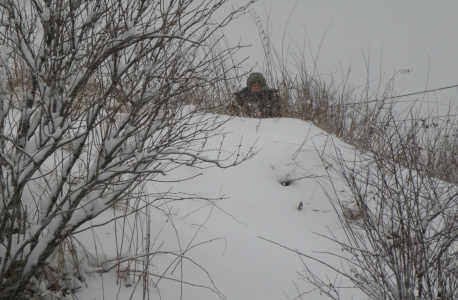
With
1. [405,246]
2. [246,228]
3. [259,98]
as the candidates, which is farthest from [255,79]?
[405,246]

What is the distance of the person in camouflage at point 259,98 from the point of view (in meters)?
4.85

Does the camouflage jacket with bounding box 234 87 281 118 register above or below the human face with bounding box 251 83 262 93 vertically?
below

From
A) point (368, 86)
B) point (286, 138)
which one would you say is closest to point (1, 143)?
point (286, 138)

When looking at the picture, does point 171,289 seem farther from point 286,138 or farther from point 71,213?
point 286,138

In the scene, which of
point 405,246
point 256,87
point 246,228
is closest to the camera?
point 405,246

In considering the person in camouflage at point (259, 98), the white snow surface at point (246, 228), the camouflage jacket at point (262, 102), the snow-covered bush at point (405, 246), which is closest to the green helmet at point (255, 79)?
the person in camouflage at point (259, 98)

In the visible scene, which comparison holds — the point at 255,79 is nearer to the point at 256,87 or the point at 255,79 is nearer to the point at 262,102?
the point at 256,87

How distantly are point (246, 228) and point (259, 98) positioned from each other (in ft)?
9.03

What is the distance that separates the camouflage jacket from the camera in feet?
16.0

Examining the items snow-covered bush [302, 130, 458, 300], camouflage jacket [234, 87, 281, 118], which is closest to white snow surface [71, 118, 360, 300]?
snow-covered bush [302, 130, 458, 300]

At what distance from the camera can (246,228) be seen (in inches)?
106

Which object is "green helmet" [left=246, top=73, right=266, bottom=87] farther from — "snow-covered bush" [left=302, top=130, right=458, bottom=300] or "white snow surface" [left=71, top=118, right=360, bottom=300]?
"snow-covered bush" [left=302, top=130, right=458, bottom=300]

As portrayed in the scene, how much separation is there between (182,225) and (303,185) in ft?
4.65

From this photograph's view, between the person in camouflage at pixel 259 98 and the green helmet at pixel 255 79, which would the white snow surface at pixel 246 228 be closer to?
the person in camouflage at pixel 259 98
